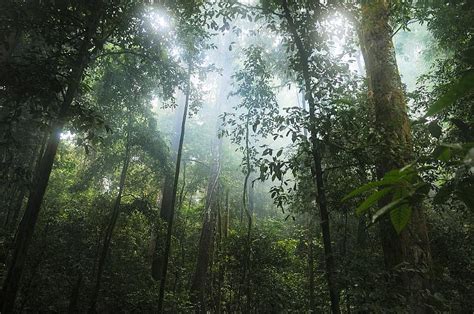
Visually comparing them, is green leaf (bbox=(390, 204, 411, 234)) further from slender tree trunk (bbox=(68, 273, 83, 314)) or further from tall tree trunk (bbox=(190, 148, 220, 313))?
slender tree trunk (bbox=(68, 273, 83, 314))

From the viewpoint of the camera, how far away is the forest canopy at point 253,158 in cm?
346

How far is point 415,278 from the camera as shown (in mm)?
3994

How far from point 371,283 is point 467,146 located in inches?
119

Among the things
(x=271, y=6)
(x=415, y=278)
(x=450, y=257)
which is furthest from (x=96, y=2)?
(x=450, y=257)

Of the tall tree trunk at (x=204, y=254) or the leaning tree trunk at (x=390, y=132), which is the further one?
the tall tree trunk at (x=204, y=254)

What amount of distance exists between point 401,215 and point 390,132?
3293 mm

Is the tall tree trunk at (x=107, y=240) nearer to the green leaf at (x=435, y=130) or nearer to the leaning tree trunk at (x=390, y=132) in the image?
the leaning tree trunk at (x=390, y=132)

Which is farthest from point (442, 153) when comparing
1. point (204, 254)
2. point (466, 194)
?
point (204, 254)

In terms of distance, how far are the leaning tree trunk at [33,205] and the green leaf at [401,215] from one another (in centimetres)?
468

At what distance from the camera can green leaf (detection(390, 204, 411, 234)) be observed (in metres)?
0.80

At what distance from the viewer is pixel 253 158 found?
5.96 metres

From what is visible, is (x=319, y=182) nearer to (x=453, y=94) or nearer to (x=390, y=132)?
(x=390, y=132)

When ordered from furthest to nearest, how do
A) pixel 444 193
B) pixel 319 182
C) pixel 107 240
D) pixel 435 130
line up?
pixel 107 240
pixel 319 182
pixel 435 130
pixel 444 193

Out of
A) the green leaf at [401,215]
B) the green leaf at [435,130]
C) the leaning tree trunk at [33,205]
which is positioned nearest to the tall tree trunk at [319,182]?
the green leaf at [435,130]
